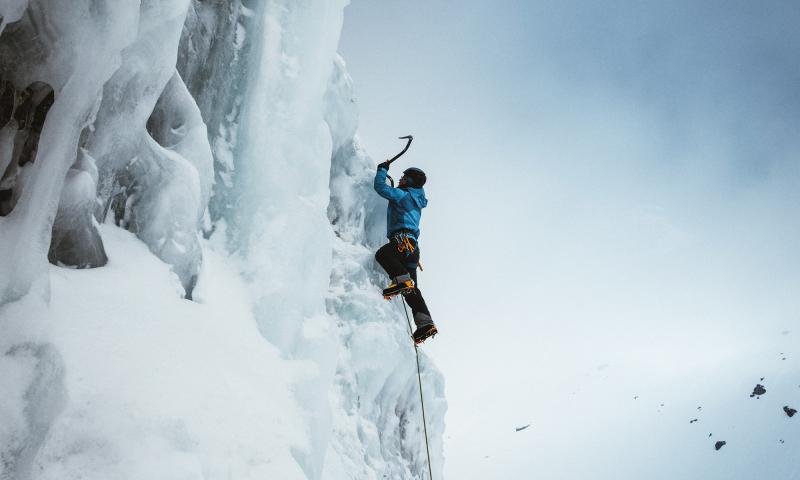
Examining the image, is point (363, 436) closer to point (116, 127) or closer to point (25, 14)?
point (116, 127)

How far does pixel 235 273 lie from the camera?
3242 mm

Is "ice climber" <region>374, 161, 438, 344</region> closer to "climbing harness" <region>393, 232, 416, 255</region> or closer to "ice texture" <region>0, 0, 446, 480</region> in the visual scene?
"climbing harness" <region>393, 232, 416, 255</region>

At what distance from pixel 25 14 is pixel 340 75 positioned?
4262mm

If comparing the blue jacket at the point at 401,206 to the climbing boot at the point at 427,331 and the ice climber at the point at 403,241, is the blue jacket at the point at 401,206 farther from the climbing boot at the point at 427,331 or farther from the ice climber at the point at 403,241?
the climbing boot at the point at 427,331

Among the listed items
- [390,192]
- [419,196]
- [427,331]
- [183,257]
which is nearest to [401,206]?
[390,192]

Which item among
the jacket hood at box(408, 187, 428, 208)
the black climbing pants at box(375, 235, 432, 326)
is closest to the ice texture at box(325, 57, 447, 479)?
the black climbing pants at box(375, 235, 432, 326)

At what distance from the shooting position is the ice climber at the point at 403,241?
15.3 feet

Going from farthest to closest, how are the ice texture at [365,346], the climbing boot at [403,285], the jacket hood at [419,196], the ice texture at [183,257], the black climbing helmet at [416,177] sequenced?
the black climbing helmet at [416,177]
the jacket hood at [419,196]
the climbing boot at [403,285]
the ice texture at [365,346]
the ice texture at [183,257]

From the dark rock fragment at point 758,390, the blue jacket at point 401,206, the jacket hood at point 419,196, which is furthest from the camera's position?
the dark rock fragment at point 758,390

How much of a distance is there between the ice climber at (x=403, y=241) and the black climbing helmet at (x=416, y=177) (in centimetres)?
1

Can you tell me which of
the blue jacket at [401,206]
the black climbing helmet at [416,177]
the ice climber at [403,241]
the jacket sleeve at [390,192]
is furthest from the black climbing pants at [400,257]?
the black climbing helmet at [416,177]

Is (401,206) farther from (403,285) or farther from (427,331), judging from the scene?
(427,331)

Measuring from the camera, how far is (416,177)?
550 centimetres

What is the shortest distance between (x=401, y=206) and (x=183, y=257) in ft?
9.31
